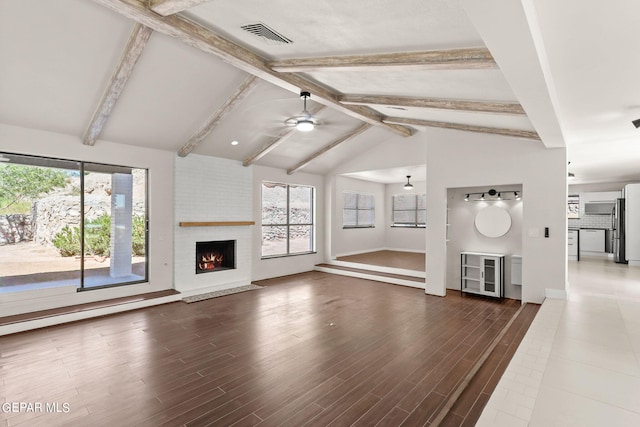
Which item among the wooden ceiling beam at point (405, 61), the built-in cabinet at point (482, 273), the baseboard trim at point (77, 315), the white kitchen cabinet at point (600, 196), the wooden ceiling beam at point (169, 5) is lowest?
the baseboard trim at point (77, 315)

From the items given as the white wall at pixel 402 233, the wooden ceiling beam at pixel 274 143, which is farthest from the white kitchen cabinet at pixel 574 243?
the wooden ceiling beam at pixel 274 143

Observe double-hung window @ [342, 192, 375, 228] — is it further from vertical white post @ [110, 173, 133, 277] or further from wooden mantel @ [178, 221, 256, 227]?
vertical white post @ [110, 173, 133, 277]

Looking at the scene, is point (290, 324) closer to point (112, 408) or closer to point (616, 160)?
point (112, 408)

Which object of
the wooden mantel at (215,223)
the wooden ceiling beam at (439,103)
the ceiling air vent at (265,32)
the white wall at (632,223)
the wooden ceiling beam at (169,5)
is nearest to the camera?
the wooden ceiling beam at (169,5)

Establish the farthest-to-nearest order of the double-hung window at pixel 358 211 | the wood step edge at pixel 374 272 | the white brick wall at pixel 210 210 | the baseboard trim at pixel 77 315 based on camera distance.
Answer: the double-hung window at pixel 358 211
the wood step edge at pixel 374 272
the white brick wall at pixel 210 210
the baseboard trim at pixel 77 315

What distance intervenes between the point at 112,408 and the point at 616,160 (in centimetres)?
890

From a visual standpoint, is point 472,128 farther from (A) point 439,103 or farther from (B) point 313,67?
(B) point 313,67

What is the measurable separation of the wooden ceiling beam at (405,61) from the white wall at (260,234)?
399 cm

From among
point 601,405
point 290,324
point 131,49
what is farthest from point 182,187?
point 601,405

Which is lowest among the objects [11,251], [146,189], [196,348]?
[196,348]

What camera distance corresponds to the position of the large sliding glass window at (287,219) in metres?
7.70

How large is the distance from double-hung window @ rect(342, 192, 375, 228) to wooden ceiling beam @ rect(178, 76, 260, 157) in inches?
201

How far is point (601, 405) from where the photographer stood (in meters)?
2.23

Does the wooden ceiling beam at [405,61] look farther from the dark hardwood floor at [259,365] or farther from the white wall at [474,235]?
the white wall at [474,235]
